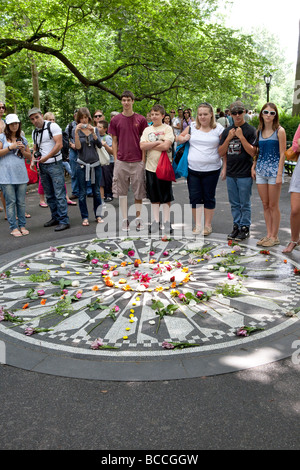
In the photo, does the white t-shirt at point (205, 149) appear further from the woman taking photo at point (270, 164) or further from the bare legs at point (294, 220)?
the bare legs at point (294, 220)

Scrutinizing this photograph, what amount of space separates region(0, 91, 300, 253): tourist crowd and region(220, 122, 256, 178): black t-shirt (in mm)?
14

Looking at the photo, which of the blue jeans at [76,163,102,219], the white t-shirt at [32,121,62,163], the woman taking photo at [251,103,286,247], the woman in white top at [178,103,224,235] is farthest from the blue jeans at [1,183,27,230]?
the woman taking photo at [251,103,286,247]

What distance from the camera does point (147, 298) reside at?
451 cm

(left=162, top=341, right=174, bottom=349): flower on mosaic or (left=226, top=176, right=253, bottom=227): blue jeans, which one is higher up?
(left=226, top=176, right=253, bottom=227): blue jeans

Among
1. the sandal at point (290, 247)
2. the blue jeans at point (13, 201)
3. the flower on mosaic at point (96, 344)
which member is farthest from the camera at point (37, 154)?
the flower on mosaic at point (96, 344)

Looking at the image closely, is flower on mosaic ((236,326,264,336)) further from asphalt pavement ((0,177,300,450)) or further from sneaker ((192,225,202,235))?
sneaker ((192,225,202,235))

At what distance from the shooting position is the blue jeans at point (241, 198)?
646cm

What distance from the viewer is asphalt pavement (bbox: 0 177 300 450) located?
8.07 feet

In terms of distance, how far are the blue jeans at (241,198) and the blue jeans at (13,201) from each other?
139 inches

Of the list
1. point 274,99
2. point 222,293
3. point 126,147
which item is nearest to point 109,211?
point 126,147

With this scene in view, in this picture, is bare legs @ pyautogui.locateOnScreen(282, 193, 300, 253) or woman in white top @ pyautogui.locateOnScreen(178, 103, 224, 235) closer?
bare legs @ pyautogui.locateOnScreen(282, 193, 300, 253)

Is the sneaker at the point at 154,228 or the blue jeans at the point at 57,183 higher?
the blue jeans at the point at 57,183

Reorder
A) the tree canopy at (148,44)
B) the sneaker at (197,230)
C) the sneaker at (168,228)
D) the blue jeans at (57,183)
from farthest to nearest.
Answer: the tree canopy at (148,44)
the blue jeans at (57,183)
the sneaker at (168,228)
the sneaker at (197,230)

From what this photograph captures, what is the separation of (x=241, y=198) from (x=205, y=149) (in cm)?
92
